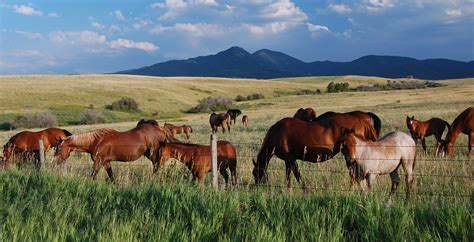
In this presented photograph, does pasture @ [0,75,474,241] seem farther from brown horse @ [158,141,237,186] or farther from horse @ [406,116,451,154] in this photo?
horse @ [406,116,451,154]

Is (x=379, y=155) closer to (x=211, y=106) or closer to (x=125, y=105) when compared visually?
(x=125, y=105)

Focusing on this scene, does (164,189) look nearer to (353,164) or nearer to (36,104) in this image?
(353,164)

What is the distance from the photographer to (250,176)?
425 inches

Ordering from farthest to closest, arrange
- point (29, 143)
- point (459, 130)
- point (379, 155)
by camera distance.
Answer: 1. point (459, 130)
2. point (29, 143)
3. point (379, 155)

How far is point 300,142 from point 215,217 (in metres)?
4.43

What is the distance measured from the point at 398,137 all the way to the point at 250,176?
353 cm

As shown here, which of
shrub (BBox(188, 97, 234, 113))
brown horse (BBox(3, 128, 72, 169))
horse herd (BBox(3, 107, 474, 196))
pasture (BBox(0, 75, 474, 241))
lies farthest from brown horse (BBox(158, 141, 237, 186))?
shrub (BBox(188, 97, 234, 113))

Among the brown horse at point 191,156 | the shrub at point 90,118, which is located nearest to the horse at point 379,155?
the brown horse at point 191,156

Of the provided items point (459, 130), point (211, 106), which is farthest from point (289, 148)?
point (211, 106)

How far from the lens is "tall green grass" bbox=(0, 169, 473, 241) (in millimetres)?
5172

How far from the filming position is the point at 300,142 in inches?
384

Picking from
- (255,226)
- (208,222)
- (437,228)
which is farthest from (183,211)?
(437,228)

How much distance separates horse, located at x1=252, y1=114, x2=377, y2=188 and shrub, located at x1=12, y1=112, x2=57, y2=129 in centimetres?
4151

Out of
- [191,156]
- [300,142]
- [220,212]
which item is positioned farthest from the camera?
[300,142]
